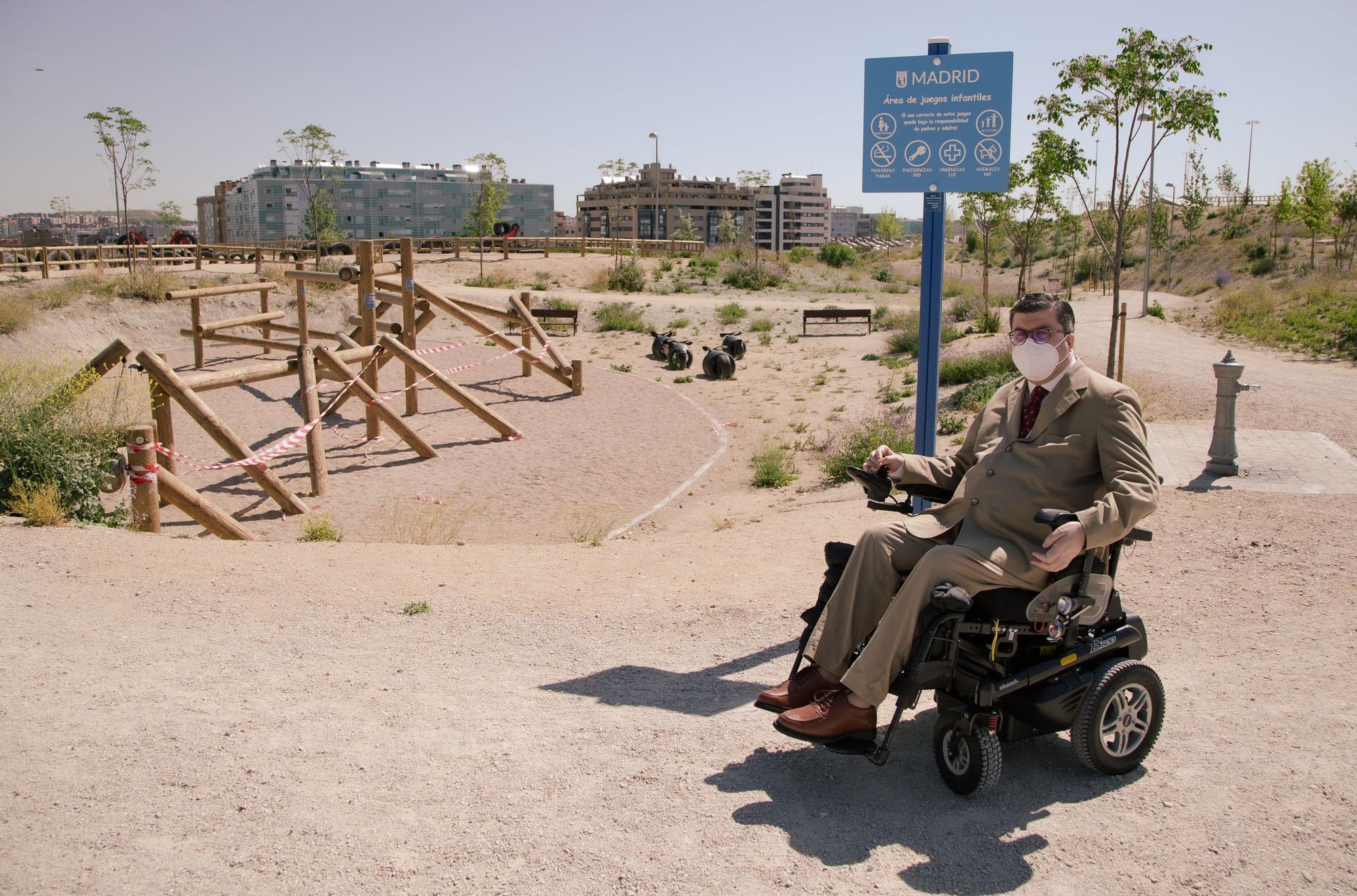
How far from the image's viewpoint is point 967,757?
3498 millimetres

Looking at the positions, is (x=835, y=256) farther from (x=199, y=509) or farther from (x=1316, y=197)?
(x=199, y=509)

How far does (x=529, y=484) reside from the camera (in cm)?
1191

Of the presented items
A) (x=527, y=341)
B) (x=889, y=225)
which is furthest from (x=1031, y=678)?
(x=889, y=225)

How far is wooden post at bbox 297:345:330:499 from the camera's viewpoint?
37.1 ft

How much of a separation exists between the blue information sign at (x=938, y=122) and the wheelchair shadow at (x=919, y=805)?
3.34m

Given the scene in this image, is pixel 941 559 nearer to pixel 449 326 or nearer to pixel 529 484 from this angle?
pixel 529 484

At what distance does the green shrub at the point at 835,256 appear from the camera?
52.9 metres

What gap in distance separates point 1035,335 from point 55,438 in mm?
8108

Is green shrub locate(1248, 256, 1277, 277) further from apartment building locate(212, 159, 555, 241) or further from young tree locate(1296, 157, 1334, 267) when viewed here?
apartment building locate(212, 159, 555, 241)

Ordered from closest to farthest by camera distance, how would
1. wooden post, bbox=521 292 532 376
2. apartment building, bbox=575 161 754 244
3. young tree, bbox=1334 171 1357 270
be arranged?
wooden post, bbox=521 292 532 376
young tree, bbox=1334 171 1357 270
apartment building, bbox=575 161 754 244

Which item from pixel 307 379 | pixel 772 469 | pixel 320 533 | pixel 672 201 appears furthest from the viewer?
pixel 672 201

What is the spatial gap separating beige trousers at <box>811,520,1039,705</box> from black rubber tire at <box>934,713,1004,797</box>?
0.94 feet

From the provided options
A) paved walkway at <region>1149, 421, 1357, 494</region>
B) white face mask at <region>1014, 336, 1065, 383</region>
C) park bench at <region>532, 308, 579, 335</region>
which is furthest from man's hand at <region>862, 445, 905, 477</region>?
park bench at <region>532, 308, 579, 335</region>

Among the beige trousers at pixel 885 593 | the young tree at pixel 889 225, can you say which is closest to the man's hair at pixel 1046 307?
the beige trousers at pixel 885 593
